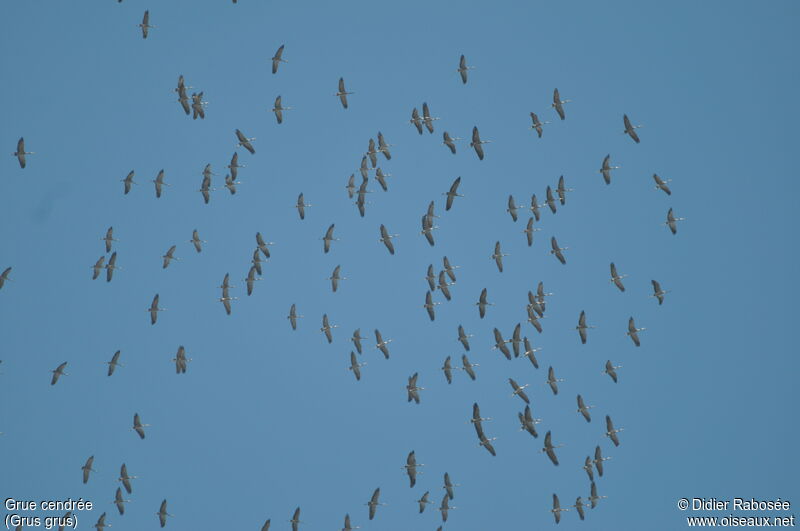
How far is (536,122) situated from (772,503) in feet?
141

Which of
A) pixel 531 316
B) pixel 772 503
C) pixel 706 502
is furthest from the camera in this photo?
pixel 772 503

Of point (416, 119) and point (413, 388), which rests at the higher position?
point (416, 119)

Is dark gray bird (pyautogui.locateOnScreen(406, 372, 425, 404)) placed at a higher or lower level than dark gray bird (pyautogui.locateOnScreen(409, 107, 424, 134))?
lower

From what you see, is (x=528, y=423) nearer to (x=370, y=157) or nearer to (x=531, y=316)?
(x=531, y=316)

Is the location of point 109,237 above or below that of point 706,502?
above

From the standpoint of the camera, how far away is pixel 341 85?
94500 millimetres

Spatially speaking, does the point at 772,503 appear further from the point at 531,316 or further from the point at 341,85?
the point at 341,85

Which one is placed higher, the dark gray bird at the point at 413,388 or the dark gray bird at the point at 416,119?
the dark gray bird at the point at 416,119

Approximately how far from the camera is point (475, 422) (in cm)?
8456

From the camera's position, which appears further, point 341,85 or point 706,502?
point 706,502

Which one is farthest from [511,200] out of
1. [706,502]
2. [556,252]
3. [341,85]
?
[706,502]

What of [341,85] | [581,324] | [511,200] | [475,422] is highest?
[341,85]

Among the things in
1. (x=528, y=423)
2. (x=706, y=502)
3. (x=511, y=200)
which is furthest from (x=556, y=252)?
(x=706, y=502)

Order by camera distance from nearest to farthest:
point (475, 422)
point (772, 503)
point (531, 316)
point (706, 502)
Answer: point (475, 422) → point (531, 316) → point (706, 502) → point (772, 503)
